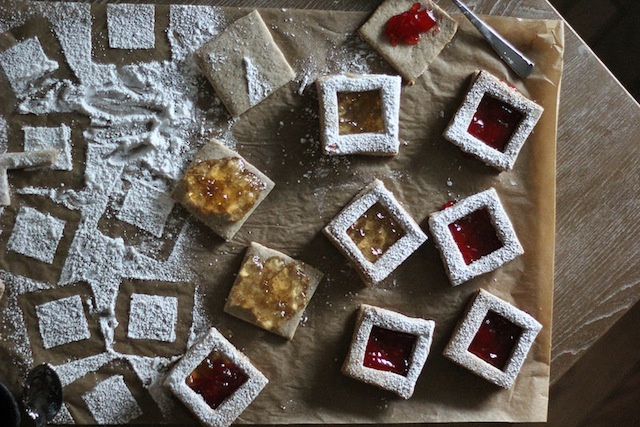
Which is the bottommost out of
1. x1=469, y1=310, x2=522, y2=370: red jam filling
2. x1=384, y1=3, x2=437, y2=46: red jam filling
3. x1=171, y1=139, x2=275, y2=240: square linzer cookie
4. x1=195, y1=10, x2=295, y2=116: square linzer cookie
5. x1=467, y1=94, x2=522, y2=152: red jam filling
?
x1=469, y1=310, x2=522, y2=370: red jam filling

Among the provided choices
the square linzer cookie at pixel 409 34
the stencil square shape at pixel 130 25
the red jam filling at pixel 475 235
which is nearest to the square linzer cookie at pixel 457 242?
the red jam filling at pixel 475 235

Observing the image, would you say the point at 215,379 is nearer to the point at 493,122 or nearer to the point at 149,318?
the point at 149,318

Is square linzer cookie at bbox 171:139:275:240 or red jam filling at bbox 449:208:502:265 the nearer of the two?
square linzer cookie at bbox 171:139:275:240

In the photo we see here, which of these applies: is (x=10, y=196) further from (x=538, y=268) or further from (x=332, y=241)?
(x=538, y=268)

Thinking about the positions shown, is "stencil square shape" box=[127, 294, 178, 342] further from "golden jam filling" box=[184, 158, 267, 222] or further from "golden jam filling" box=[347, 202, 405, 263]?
"golden jam filling" box=[347, 202, 405, 263]

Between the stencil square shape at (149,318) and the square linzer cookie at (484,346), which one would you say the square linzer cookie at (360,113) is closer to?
the square linzer cookie at (484,346)

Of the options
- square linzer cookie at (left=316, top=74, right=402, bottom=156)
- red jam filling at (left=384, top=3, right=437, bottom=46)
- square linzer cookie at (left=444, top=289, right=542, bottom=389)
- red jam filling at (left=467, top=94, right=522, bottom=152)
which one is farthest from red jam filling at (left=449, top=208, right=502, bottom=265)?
red jam filling at (left=384, top=3, right=437, bottom=46)

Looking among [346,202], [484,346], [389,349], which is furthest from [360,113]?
[484,346]
